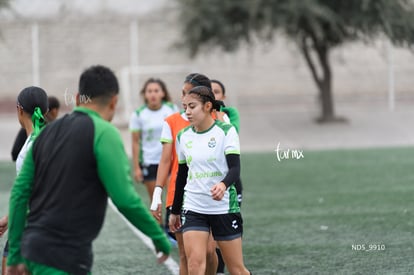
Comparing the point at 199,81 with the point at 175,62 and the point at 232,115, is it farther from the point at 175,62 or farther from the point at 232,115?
the point at 175,62

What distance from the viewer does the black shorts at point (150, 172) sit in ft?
34.4

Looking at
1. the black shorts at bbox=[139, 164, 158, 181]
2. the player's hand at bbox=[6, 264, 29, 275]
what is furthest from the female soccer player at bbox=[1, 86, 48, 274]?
the black shorts at bbox=[139, 164, 158, 181]

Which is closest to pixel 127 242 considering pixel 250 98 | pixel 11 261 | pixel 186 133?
pixel 186 133

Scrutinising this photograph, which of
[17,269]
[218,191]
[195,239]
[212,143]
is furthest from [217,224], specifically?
[17,269]

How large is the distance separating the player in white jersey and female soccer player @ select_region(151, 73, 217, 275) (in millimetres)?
614

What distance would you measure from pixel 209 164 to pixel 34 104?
1377mm

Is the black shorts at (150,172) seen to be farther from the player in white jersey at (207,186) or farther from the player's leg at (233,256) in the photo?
the player's leg at (233,256)

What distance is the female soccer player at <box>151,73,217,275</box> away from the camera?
719 centimetres

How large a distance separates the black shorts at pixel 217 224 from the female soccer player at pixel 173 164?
62 cm

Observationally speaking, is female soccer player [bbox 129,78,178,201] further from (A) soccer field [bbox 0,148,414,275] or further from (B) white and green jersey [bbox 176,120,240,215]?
(B) white and green jersey [bbox 176,120,240,215]

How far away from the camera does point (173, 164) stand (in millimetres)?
7738

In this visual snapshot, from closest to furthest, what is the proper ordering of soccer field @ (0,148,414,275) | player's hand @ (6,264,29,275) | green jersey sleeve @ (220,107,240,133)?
player's hand @ (6,264,29,275) < green jersey sleeve @ (220,107,240,133) < soccer field @ (0,148,414,275)

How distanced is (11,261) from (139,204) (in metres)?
0.88

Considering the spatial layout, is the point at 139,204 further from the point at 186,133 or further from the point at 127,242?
the point at 127,242
